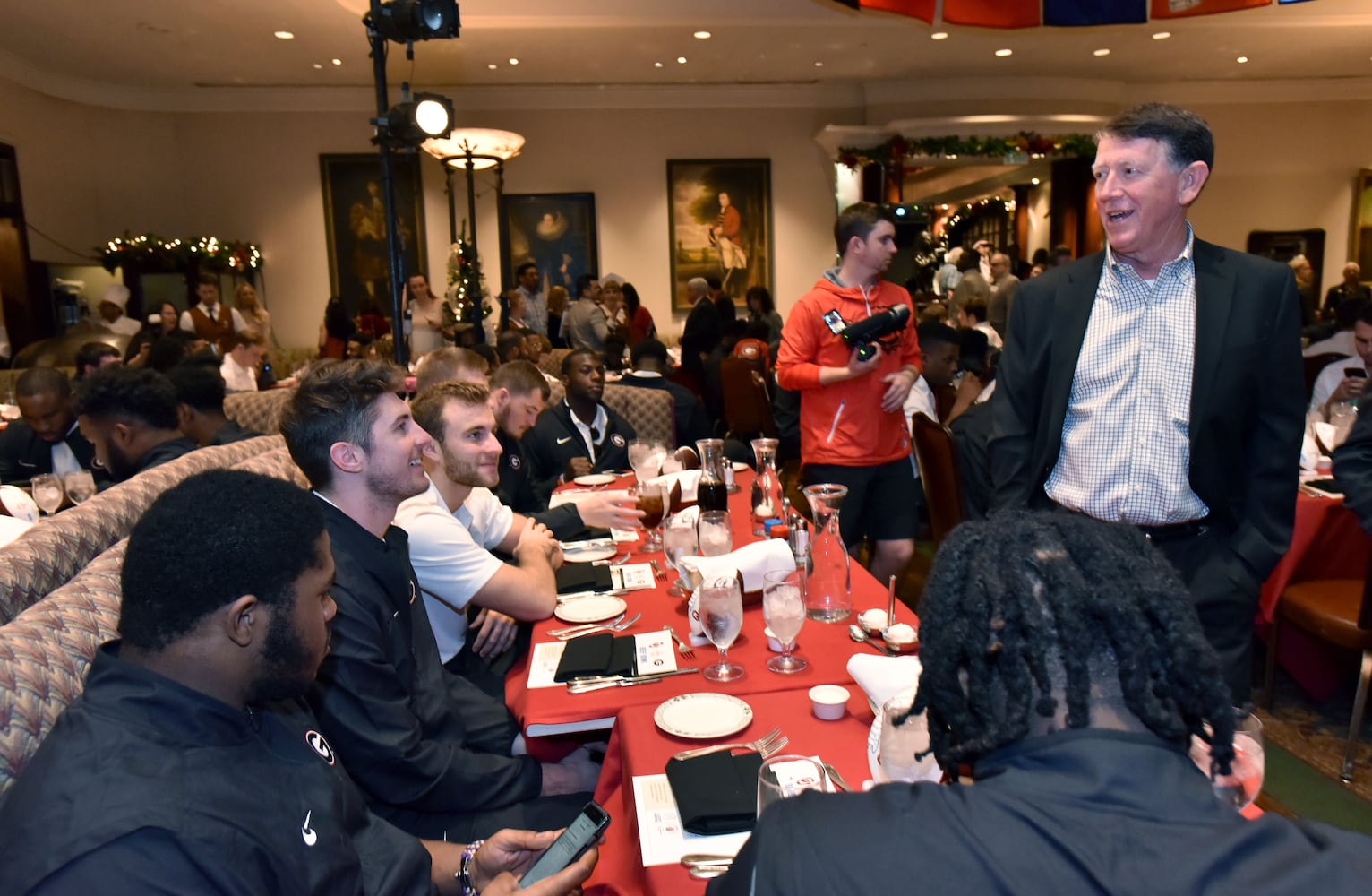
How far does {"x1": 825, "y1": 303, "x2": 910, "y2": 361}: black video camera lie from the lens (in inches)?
129

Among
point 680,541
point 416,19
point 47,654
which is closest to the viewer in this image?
point 47,654

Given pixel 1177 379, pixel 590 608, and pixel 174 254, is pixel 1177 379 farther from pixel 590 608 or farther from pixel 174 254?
pixel 174 254

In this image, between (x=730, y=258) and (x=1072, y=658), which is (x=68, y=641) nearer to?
(x=1072, y=658)

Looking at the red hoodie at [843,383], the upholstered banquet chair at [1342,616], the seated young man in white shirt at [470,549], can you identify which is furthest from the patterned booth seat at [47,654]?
the upholstered banquet chair at [1342,616]

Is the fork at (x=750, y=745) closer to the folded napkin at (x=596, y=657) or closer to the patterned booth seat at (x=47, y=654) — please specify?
the folded napkin at (x=596, y=657)

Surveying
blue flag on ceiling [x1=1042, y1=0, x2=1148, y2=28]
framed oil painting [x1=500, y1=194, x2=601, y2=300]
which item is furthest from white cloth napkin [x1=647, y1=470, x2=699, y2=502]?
framed oil painting [x1=500, y1=194, x2=601, y2=300]

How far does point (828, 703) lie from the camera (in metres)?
1.43

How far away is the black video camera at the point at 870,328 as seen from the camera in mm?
3283

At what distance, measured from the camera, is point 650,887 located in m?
1.07

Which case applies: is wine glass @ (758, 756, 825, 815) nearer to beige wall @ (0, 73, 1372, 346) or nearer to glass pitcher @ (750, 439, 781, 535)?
glass pitcher @ (750, 439, 781, 535)

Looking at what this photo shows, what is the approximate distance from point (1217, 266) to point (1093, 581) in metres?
1.51

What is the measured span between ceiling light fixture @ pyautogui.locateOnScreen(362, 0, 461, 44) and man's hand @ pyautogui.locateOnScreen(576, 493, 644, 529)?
235 cm

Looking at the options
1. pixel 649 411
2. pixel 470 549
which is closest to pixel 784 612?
pixel 470 549

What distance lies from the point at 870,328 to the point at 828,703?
2.11 metres
